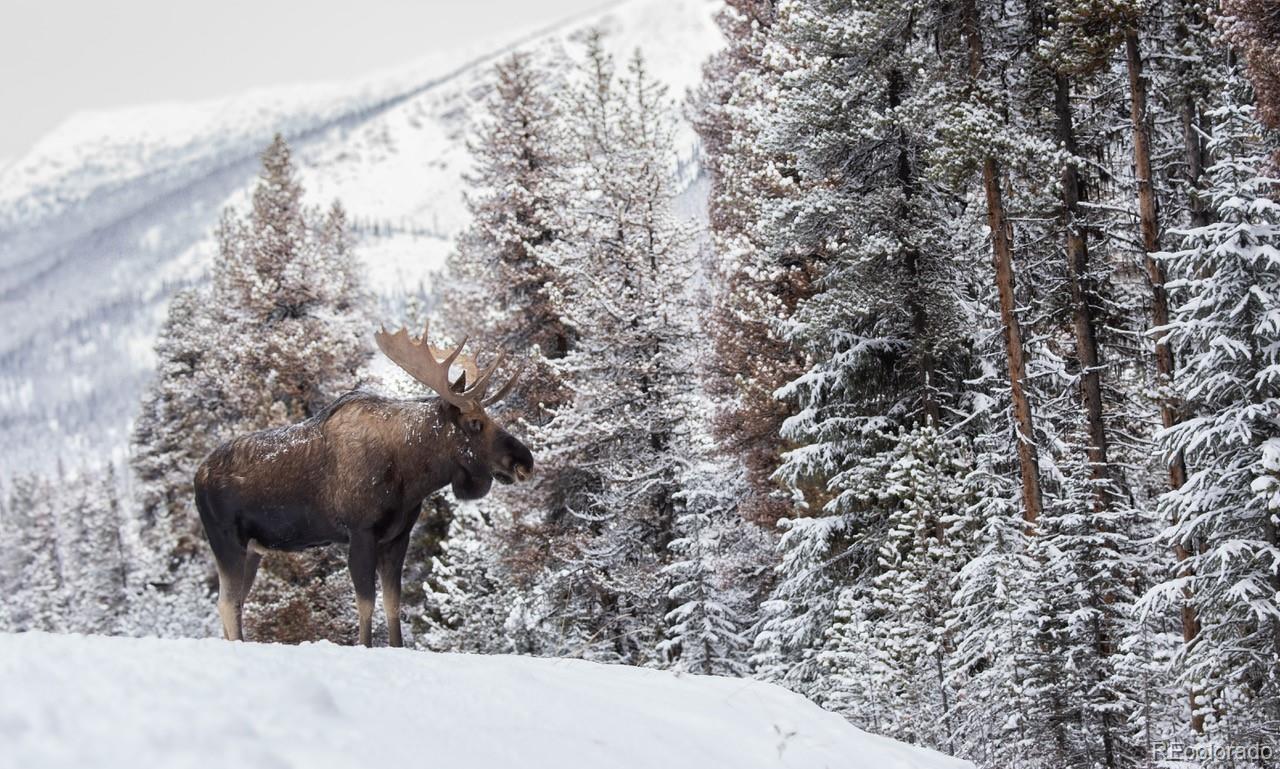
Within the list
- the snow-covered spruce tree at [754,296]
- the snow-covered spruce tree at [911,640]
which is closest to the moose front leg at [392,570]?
the snow-covered spruce tree at [911,640]

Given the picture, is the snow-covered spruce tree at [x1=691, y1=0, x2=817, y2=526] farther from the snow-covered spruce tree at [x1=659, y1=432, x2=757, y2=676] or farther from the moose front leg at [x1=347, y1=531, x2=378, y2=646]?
the moose front leg at [x1=347, y1=531, x2=378, y2=646]

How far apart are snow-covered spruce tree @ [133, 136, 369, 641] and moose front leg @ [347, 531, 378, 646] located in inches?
514

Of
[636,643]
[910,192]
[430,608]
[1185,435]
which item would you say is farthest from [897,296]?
[430,608]

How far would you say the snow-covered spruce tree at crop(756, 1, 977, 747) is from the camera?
15.2 metres

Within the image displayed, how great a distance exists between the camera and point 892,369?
1638 centimetres

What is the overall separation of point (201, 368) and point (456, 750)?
26323 mm

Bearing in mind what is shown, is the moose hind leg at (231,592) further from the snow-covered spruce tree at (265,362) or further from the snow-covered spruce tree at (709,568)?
the snow-covered spruce tree at (265,362)

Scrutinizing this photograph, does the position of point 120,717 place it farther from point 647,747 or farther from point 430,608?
point 430,608

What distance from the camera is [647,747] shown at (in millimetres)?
3998

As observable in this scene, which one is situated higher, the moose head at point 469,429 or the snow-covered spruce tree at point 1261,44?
the snow-covered spruce tree at point 1261,44

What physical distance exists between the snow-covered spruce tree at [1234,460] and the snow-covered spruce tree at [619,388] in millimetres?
9483

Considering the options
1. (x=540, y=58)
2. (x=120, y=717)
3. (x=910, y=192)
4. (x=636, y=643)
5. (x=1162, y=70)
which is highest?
(x=540, y=58)

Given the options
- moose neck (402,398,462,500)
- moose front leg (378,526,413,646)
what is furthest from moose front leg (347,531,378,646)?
moose neck (402,398,462,500)

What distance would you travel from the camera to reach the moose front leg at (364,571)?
24.7 ft
